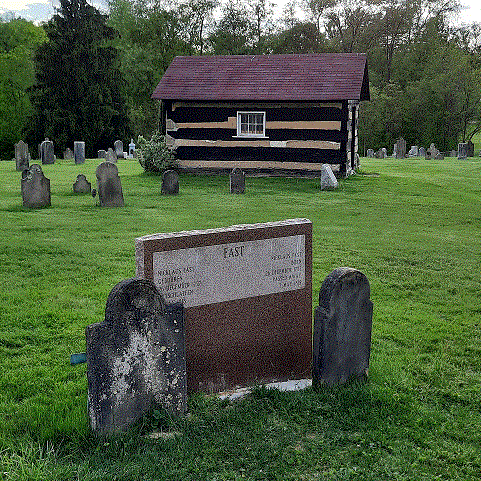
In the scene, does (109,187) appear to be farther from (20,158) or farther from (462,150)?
(462,150)

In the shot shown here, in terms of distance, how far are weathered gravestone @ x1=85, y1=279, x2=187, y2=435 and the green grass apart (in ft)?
0.58

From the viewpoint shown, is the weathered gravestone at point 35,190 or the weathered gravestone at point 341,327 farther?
the weathered gravestone at point 35,190

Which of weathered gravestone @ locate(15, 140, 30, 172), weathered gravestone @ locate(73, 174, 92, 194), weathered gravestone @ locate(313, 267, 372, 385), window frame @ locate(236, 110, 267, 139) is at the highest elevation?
window frame @ locate(236, 110, 267, 139)

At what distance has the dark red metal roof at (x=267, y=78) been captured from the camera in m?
22.9

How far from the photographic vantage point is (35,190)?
1549cm

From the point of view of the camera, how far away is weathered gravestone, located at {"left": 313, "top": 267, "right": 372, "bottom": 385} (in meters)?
5.36

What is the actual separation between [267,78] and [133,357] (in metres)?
21.1

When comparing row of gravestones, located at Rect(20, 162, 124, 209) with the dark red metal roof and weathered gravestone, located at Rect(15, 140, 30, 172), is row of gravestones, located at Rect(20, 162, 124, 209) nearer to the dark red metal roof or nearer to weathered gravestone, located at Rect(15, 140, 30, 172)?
the dark red metal roof

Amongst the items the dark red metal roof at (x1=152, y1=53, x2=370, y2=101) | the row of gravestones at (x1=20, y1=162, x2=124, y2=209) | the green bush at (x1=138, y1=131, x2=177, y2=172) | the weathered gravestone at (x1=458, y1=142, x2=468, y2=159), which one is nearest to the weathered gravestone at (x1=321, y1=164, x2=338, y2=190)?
the dark red metal roof at (x1=152, y1=53, x2=370, y2=101)

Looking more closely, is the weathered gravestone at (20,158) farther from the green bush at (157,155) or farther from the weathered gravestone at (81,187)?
the weathered gravestone at (81,187)

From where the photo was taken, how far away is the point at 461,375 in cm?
597

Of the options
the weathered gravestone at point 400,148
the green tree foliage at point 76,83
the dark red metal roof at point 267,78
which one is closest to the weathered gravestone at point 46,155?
the dark red metal roof at point 267,78

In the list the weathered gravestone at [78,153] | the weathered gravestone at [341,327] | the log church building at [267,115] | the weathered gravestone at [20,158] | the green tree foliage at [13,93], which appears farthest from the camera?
the green tree foliage at [13,93]

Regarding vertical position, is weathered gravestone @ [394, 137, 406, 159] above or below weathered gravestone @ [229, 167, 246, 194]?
above
